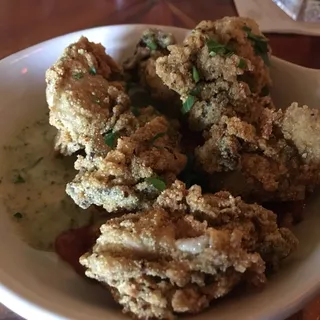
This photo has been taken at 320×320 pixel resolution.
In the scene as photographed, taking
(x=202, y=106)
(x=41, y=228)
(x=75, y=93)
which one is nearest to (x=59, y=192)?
(x=41, y=228)

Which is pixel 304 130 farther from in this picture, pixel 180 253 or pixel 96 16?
pixel 96 16

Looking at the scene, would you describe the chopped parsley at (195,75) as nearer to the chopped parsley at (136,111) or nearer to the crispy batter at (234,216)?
the chopped parsley at (136,111)

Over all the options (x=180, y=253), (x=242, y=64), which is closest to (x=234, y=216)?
(x=180, y=253)

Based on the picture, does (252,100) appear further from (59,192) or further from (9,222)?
(9,222)

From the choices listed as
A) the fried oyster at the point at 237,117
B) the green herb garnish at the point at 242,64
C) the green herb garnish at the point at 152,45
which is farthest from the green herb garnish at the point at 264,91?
the green herb garnish at the point at 152,45

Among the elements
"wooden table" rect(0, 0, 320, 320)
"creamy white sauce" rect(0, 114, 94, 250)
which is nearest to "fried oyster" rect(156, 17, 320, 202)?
"creamy white sauce" rect(0, 114, 94, 250)

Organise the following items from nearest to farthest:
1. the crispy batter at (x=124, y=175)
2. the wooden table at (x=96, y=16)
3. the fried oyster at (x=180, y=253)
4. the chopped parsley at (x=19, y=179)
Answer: the fried oyster at (x=180, y=253)
the crispy batter at (x=124, y=175)
the chopped parsley at (x=19, y=179)
the wooden table at (x=96, y=16)

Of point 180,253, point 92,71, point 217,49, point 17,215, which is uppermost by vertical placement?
point 217,49
